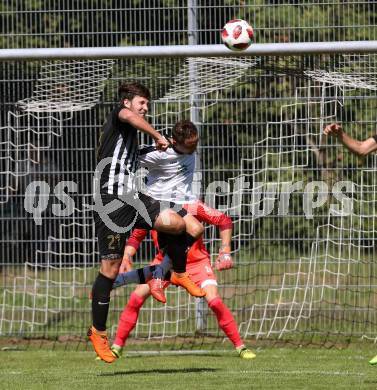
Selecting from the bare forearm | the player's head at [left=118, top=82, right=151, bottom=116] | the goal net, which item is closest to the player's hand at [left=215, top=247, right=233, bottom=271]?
the bare forearm

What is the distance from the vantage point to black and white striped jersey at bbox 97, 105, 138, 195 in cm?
834

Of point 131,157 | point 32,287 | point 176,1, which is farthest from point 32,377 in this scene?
point 176,1

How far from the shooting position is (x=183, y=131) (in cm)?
959

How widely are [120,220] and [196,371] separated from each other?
1696mm

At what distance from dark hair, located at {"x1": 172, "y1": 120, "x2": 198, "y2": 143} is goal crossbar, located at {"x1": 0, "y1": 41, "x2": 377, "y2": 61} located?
31.2 inches

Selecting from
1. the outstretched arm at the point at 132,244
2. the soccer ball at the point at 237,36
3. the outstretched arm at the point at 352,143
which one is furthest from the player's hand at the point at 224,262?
the outstretched arm at the point at 352,143

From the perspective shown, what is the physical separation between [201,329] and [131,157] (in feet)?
12.1

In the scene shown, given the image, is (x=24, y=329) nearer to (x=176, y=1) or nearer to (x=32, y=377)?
(x=32, y=377)

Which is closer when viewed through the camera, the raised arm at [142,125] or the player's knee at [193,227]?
the raised arm at [142,125]

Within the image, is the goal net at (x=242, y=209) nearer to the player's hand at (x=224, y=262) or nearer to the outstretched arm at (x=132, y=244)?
the outstretched arm at (x=132, y=244)

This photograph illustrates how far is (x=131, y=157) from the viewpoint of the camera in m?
8.45

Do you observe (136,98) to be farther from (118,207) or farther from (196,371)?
(196,371)

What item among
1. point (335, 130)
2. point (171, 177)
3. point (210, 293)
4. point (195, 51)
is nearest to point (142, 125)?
point (195, 51)

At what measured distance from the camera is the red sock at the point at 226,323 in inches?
388
